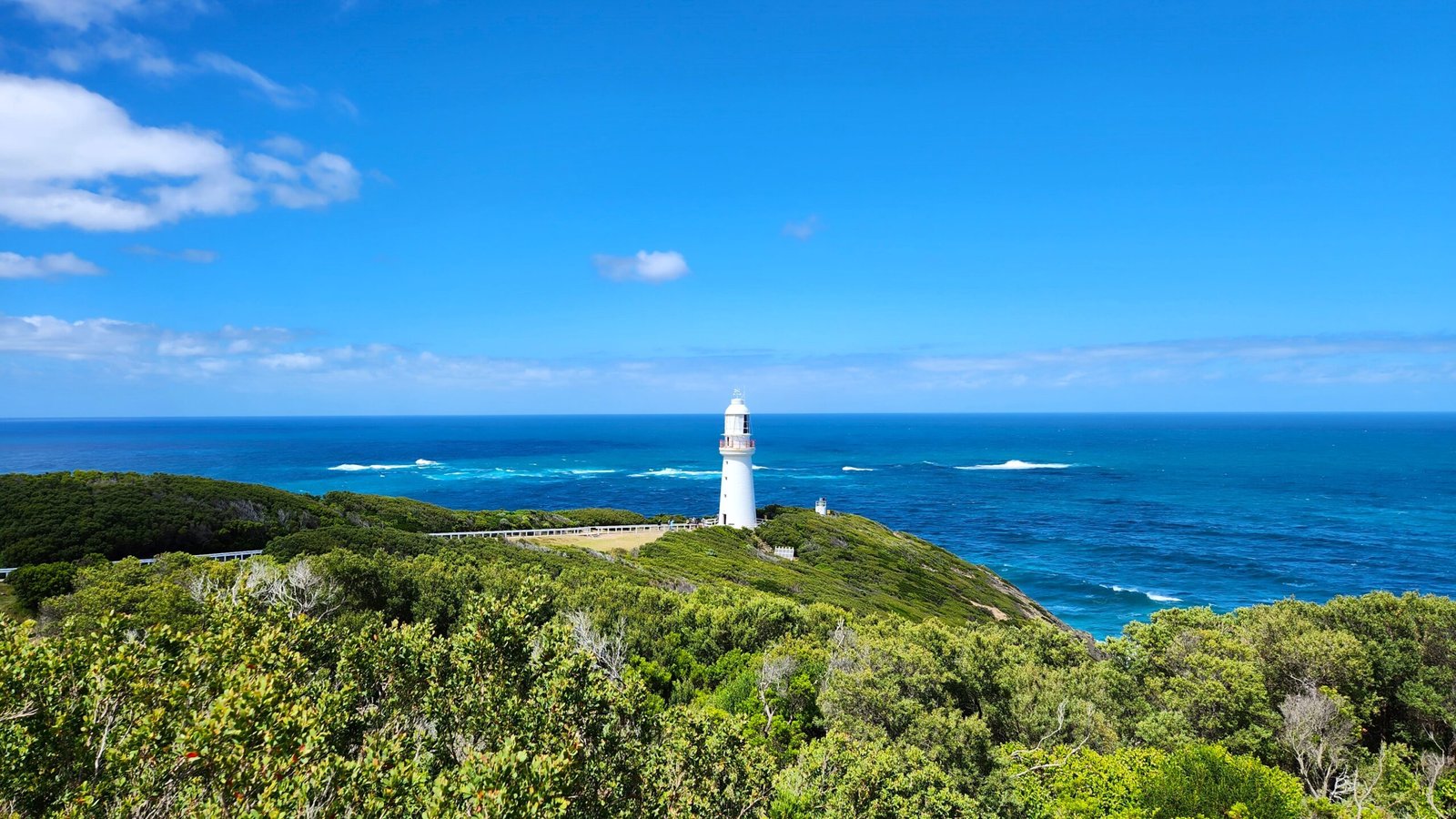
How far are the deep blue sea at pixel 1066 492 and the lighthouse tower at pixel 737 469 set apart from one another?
24.3m

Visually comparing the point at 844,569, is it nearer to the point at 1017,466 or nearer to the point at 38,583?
the point at 38,583

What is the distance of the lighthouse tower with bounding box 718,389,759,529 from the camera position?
160 ft

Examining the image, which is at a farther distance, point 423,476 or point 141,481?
point 423,476

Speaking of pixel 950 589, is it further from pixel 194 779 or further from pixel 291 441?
pixel 291 441

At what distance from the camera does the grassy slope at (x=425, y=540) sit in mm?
28344

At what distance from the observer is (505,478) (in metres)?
110

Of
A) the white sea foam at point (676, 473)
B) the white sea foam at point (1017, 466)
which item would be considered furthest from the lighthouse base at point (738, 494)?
the white sea foam at point (1017, 466)

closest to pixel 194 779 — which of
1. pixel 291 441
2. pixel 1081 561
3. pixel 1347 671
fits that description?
pixel 1347 671

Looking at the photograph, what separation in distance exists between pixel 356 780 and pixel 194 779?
1.77 meters

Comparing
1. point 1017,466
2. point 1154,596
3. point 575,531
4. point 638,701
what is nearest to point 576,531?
point 575,531

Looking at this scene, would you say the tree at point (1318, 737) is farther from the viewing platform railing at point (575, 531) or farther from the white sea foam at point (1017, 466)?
the white sea foam at point (1017, 466)

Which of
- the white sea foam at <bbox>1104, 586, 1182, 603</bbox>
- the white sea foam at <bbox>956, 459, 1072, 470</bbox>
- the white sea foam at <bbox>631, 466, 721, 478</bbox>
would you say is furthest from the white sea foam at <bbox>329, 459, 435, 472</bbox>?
the white sea foam at <bbox>1104, 586, 1182, 603</bbox>

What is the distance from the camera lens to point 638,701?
35.1 ft

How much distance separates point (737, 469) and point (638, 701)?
38.7 metres
